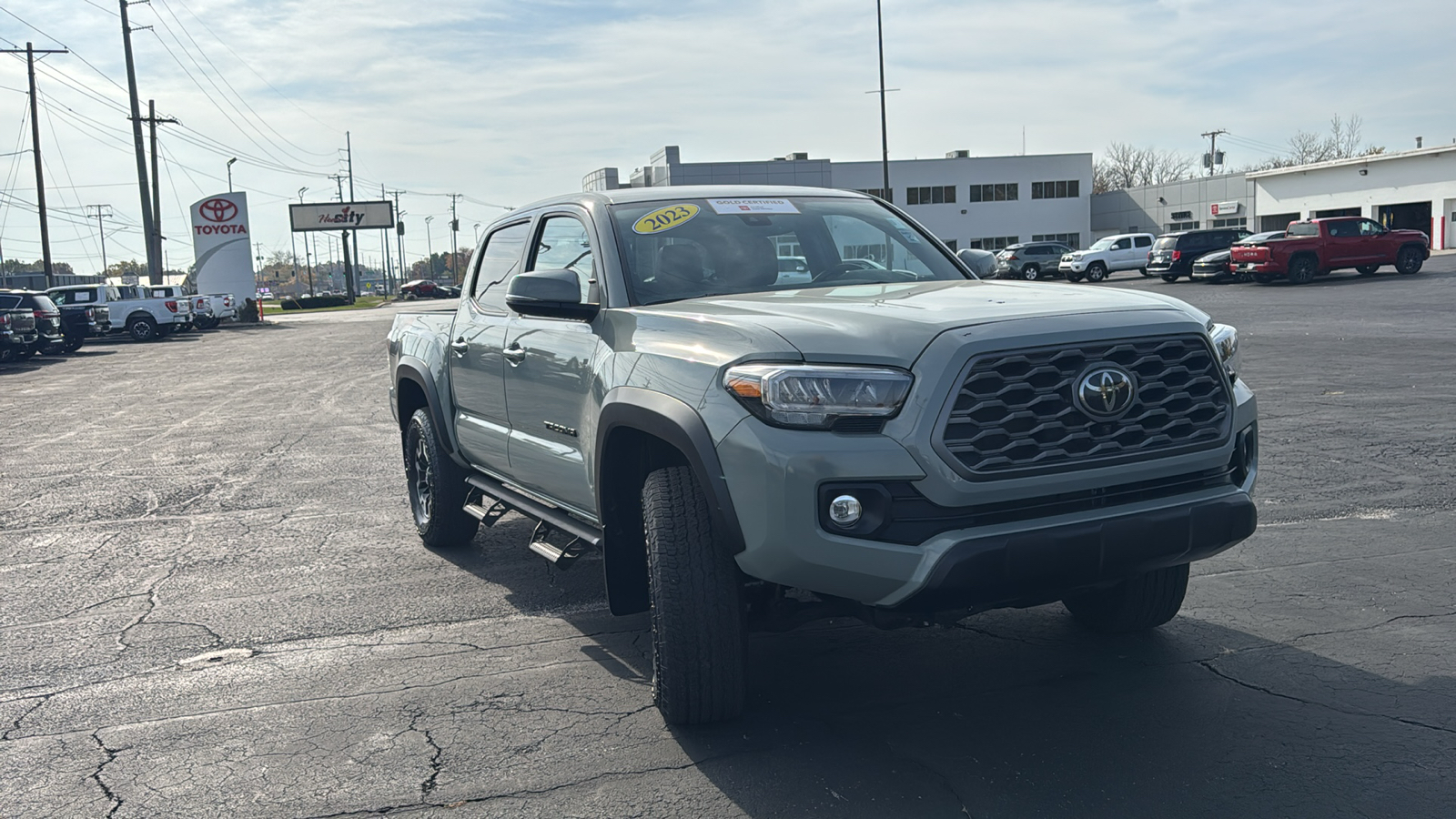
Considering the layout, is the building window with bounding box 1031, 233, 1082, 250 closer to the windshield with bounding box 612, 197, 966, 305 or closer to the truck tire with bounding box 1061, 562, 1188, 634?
the windshield with bounding box 612, 197, 966, 305

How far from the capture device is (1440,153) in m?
48.1

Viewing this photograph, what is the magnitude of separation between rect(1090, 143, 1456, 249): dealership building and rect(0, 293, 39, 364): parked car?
50.0 meters

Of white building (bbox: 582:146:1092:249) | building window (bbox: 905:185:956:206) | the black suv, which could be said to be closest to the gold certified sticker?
the black suv

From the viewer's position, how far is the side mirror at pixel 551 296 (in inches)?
170

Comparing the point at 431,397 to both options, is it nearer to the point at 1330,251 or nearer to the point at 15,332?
the point at 15,332

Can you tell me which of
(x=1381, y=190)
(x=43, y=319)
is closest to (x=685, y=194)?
(x=43, y=319)

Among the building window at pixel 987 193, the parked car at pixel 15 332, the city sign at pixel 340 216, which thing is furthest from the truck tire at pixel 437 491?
the city sign at pixel 340 216

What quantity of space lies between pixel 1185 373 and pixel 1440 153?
2102 inches

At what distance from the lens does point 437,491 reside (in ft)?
21.3

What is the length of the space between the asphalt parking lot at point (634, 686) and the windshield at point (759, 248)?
1492 millimetres

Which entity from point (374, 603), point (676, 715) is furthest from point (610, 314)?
point (374, 603)

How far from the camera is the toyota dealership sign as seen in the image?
53.5m

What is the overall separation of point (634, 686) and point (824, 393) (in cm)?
163

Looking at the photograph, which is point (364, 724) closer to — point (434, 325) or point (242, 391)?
point (434, 325)
